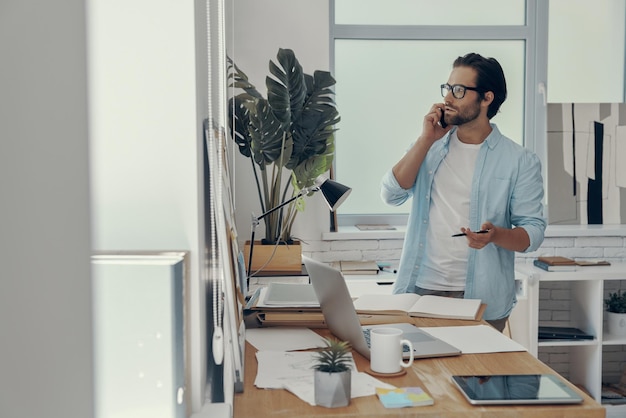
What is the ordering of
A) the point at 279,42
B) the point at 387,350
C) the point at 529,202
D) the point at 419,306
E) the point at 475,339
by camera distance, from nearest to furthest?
1. the point at 387,350
2. the point at 475,339
3. the point at 419,306
4. the point at 529,202
5. the point at 279,42

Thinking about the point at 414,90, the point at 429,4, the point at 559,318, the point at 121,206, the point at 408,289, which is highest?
the point at 429,4

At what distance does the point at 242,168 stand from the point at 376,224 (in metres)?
0.91

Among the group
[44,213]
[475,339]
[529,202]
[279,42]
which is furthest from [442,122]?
[44,213]

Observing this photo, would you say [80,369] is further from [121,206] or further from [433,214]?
[433,214]

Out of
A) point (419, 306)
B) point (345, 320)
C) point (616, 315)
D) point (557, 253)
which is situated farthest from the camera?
point (557, 253)

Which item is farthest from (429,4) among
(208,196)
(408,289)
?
(208,196)

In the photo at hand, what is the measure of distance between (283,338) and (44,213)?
1.52 m

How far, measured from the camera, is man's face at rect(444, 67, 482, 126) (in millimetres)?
2719

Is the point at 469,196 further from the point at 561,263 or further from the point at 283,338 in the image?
the point at 561,263

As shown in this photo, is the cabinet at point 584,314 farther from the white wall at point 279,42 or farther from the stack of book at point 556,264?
the white wall at point 279,42

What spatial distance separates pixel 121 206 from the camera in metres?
1.20

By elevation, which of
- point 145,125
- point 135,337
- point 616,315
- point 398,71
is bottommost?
point 616,315

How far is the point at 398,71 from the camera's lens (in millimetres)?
4316

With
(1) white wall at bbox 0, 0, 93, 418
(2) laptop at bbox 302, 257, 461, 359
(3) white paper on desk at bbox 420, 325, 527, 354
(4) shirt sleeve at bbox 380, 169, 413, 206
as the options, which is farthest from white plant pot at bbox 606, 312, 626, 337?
(1) white wall at bbox 0, 0, 93, 418
